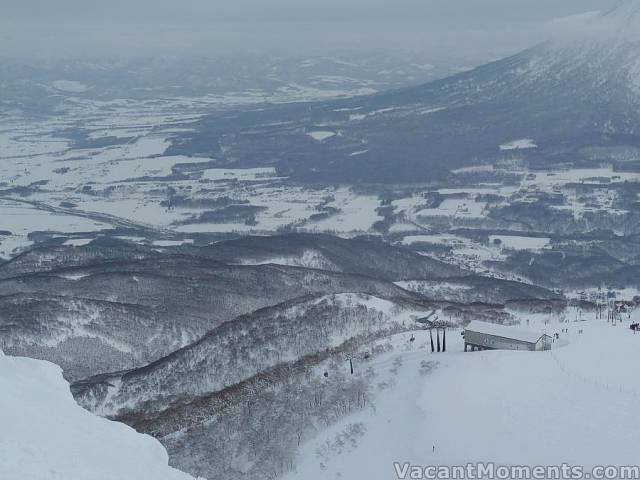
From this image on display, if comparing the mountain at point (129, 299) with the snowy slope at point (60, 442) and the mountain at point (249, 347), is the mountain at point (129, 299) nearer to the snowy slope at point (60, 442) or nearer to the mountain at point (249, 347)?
the mountain at point (249, 347)

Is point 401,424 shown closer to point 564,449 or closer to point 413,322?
point 564,449

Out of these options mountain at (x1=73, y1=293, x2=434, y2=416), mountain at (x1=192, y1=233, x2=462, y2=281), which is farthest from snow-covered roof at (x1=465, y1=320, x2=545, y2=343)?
mountain at (x1=192, y1=233, x2=462, y2=281)

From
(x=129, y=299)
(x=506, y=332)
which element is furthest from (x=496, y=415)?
(x=129, y=299)

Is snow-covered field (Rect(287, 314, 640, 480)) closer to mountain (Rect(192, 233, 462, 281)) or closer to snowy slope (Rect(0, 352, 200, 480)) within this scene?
snowy slope (Rect(0, 352, 200, 480))

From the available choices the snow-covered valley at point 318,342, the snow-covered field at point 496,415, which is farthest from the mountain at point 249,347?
the snow-covered field at point 496,415

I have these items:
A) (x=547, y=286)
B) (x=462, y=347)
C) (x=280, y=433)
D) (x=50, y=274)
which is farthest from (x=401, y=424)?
(x=547, y=286)

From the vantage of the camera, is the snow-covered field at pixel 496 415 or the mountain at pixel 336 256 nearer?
the snow-covered field at pixel 496 415
